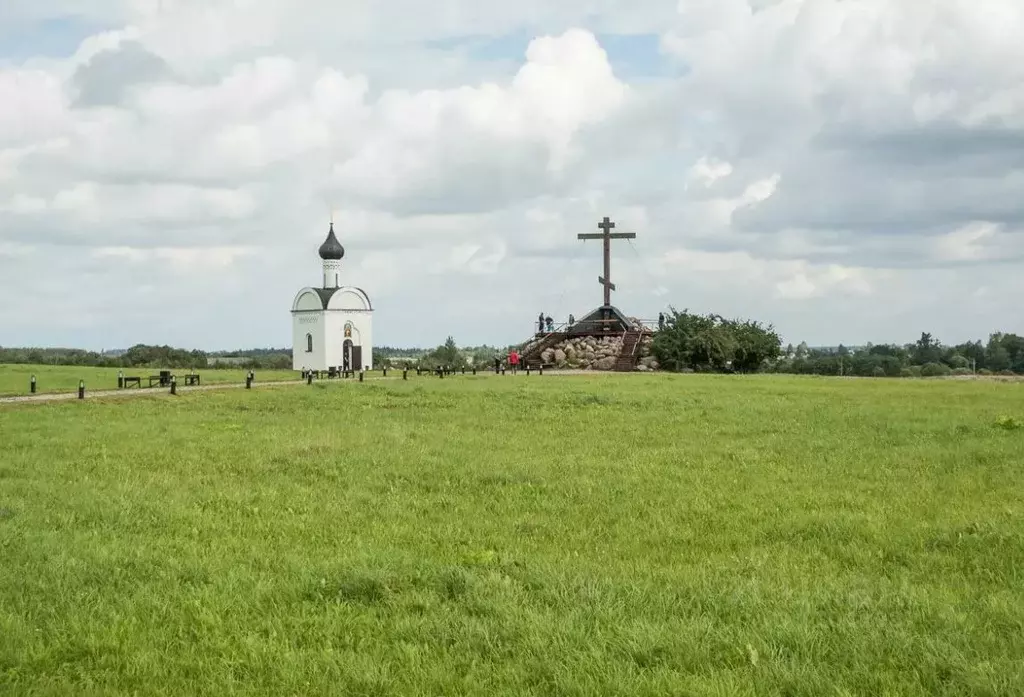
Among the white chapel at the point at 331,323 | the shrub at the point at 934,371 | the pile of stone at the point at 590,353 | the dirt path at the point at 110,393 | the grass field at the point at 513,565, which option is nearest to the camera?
the grass field at the point at 513,565

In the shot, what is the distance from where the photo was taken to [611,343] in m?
60.2

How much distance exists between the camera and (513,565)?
8.48m

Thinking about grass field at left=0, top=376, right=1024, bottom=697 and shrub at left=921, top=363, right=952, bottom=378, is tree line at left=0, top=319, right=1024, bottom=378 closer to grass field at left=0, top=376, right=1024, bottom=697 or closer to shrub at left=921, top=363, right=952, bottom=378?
Result: shrub at left=921, top=363, right=952, bottom=378

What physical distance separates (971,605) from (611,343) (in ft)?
174

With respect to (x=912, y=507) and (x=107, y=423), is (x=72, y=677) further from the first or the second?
(x=107, y=423)

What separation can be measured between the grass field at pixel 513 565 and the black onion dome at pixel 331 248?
47.3 m

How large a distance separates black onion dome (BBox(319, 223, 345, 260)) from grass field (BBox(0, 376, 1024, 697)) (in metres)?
47.3

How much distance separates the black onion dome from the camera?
6544 cm

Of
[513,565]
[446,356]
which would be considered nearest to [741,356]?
[446,356]

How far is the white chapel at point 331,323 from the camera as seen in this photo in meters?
63.5

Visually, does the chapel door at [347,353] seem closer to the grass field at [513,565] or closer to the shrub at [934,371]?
the shrub at [934,371]

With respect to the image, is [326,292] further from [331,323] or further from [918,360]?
[918,360]

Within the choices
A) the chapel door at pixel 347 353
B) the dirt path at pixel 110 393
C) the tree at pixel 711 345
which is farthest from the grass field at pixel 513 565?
the chapel door at pixel 347 353

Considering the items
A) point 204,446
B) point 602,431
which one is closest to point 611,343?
point 602,431
